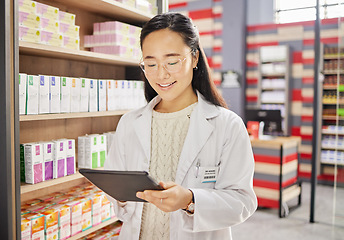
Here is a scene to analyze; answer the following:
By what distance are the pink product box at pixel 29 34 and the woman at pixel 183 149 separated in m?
0.98

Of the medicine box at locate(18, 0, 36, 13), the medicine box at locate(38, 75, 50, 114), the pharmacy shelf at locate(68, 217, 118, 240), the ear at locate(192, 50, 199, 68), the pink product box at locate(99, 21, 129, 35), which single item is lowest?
the pharmacy shelf at locate(68, 217, 118, 240)

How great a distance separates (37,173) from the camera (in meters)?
2.25

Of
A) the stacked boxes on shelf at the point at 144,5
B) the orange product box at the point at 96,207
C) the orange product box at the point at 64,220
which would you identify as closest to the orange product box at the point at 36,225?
the orange product box at the point at 64,220

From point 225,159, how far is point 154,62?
19.4 inches

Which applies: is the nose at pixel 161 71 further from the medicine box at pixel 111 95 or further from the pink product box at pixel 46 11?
the medicine box at pixel 111 95

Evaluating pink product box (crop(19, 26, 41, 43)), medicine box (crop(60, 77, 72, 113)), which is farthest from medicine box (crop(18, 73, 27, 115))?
medicine box (crop(60, 77, 72, 113))

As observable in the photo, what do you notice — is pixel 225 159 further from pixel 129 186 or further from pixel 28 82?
pixel 28 82

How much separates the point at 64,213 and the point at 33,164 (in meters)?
0.46

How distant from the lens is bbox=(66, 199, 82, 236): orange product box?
2.55 meters

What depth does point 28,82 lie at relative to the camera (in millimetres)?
2162

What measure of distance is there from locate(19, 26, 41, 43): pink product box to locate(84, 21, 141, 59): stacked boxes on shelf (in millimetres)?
755

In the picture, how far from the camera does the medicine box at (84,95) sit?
8.63 feet

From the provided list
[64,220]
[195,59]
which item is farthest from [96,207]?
[195,59]

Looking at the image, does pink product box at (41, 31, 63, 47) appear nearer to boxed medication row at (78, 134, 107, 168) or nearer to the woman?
boxed medication row at (78, 134, 107, 168)
